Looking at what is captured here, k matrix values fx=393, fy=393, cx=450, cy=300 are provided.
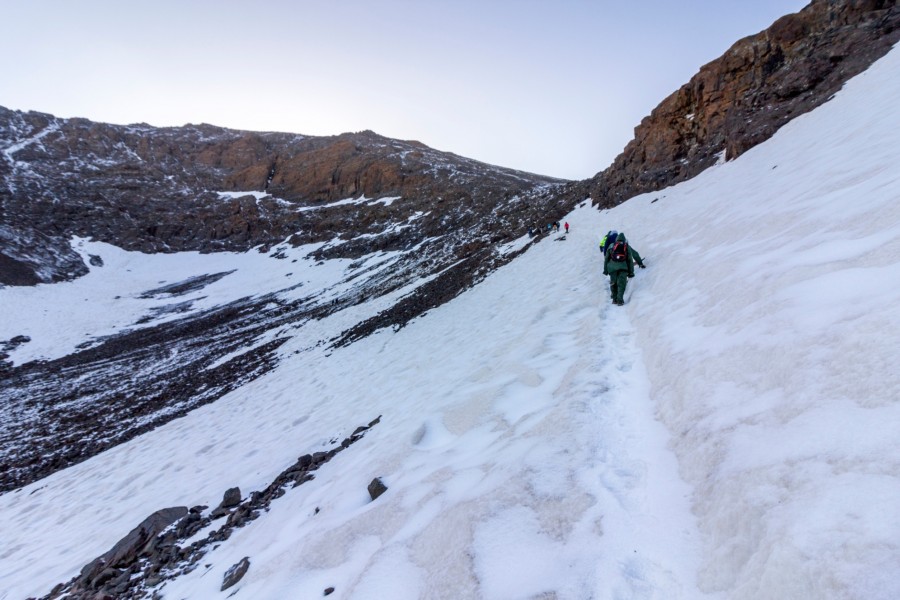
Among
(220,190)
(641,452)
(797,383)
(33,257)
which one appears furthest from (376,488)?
(220,190)

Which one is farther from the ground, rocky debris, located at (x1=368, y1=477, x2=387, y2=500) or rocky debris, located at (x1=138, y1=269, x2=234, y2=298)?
Answer: rocky debris, located at (x1=138, y1=269, x2=234, y2=298)

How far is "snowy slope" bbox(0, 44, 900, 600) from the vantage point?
1.96m

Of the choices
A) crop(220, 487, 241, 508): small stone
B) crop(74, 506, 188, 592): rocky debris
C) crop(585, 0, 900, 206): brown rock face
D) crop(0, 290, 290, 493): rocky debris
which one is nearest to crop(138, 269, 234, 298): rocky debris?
crop(0, 290, 290, 493): rocky debris

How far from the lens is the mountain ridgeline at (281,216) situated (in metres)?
13.4

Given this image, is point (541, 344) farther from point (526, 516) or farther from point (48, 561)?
point (48, 561)

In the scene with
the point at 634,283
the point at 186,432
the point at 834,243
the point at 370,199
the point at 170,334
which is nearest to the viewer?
the point at 834,243

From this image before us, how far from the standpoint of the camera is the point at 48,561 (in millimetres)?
6004

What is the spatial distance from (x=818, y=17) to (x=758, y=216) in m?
15.3

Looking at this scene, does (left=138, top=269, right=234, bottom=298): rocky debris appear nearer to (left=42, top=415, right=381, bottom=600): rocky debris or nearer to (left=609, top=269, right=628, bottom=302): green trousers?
(left=42, top=415, right=381, bottom=600): rocky debris

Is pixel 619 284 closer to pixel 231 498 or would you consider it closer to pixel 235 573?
pixel 235 573

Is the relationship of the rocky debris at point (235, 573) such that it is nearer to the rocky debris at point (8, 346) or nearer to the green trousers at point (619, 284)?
the green trousers at point (619, 284)

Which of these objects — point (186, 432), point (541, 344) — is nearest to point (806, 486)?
point (541, 344)

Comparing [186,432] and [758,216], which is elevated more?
[758,216]

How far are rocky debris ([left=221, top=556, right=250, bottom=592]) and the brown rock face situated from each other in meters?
16.5
